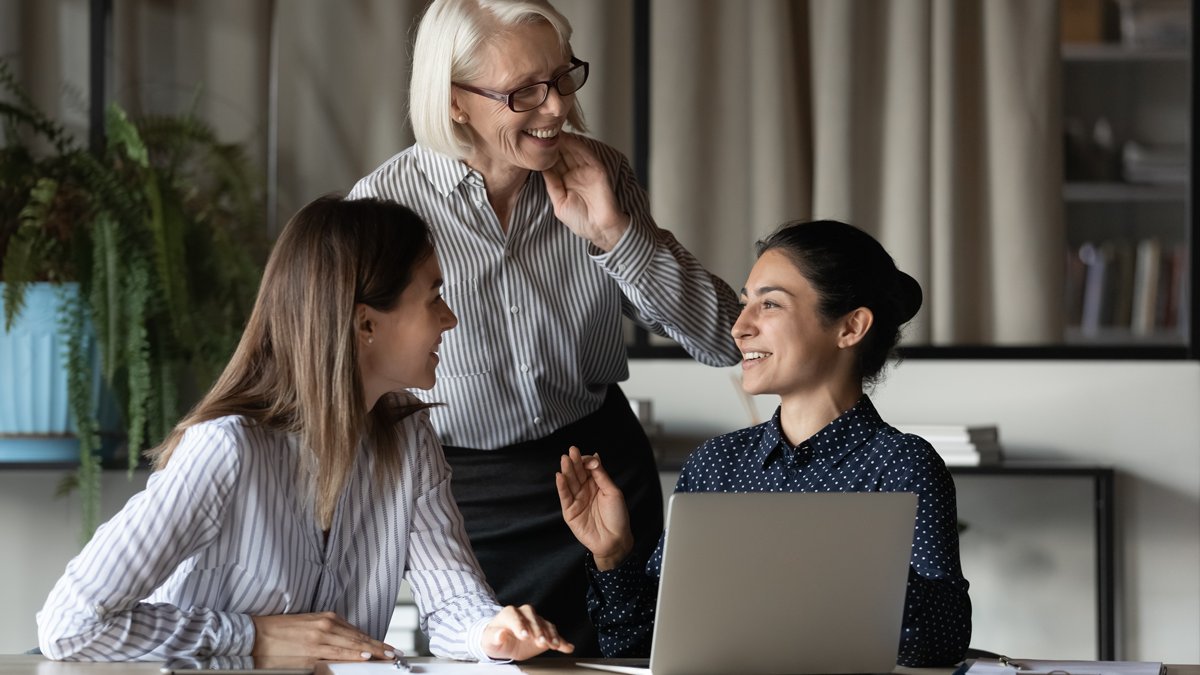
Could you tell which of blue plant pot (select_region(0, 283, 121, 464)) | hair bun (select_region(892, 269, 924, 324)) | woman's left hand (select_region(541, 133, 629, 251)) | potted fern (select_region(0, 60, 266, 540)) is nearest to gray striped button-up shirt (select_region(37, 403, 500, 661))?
woman's left hand (select_region(541, 133, 629, 251))

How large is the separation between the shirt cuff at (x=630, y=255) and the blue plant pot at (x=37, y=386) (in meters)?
1.46

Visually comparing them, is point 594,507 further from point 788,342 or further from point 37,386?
point 37,386

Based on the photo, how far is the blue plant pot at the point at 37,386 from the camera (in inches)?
117

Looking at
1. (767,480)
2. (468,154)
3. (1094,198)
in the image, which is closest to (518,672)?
(767,480)

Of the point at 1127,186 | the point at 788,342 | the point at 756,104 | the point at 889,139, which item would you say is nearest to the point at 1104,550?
the point at 1127,186

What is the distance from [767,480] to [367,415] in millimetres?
547

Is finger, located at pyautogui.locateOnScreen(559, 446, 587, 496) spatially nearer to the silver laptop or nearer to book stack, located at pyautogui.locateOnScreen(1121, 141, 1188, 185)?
the silver laptop

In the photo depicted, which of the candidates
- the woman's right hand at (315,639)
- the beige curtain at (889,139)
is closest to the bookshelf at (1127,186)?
the beige curtain at (889,139)

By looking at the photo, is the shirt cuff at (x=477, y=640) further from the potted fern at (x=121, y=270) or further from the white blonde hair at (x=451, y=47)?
the potted fern at (x=121, y=270)

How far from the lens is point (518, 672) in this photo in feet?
4.64

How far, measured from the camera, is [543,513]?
2223mm

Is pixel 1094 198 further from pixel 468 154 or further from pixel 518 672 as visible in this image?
pixel 518 672

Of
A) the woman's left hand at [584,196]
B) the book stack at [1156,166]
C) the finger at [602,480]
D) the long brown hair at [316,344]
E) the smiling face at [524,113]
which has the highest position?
the book stack at [1156,166]

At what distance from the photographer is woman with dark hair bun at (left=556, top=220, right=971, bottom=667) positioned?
168 cm
